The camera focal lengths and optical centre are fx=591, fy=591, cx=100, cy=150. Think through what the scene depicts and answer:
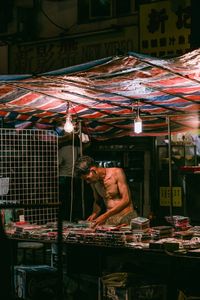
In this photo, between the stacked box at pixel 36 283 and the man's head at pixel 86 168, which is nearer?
the stacked box at pixel 36 283

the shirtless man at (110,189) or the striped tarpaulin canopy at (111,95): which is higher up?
the striped tarpaulin canopy at (111,95)

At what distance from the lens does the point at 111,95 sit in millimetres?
10234

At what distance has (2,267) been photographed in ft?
15.9

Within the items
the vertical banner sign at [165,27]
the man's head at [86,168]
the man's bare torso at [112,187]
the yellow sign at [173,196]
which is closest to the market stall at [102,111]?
the man's head at [86,168]

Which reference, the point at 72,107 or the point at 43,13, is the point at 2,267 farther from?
the point at 43,13

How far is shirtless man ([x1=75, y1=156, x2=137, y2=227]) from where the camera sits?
32.7 ft

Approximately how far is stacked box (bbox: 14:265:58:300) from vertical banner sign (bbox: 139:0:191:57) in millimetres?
6901

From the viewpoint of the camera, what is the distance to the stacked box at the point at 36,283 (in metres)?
8.32

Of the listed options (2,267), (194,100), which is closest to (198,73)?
(194,100)

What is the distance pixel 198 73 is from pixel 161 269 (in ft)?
9.10

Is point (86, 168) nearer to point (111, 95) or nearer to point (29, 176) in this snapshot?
point (29, 176)

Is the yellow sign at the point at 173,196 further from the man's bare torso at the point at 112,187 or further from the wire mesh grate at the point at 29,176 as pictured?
the wire mesh grate at the point at 29,176

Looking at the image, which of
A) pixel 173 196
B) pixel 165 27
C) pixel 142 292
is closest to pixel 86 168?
pixel 142 292

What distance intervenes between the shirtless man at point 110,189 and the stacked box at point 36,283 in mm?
1688
